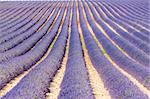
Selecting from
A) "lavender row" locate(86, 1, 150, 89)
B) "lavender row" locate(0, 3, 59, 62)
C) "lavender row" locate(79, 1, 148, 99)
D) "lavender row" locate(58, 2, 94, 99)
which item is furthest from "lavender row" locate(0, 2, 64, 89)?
"lavender row" locate(86, 1, 150, 89)

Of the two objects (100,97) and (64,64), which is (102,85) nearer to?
(100,97)

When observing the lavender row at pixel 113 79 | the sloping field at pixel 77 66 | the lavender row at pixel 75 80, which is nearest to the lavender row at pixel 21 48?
the sloping field at pixel 77 66

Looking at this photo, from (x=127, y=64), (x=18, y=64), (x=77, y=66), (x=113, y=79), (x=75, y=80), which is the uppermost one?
(x=75, y=80)

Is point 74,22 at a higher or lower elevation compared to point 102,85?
lower

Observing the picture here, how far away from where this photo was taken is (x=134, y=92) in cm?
1080

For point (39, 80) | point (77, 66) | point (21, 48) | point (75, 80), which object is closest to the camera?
point (75, 80)

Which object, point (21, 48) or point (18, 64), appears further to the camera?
point (21, 48)

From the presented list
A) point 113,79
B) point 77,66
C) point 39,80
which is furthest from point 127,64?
point 39,80

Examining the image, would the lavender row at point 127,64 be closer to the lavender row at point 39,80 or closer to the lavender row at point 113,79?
the lavender row at point 113,79

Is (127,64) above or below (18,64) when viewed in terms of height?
below

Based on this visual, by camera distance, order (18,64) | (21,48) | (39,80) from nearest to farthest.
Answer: (39,80) → (18,64) → (21,48)

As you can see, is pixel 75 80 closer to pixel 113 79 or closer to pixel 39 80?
pixel 39 80

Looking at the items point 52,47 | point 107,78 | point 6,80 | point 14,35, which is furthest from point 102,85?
point 14,35

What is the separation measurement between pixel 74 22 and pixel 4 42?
36.1 ft
